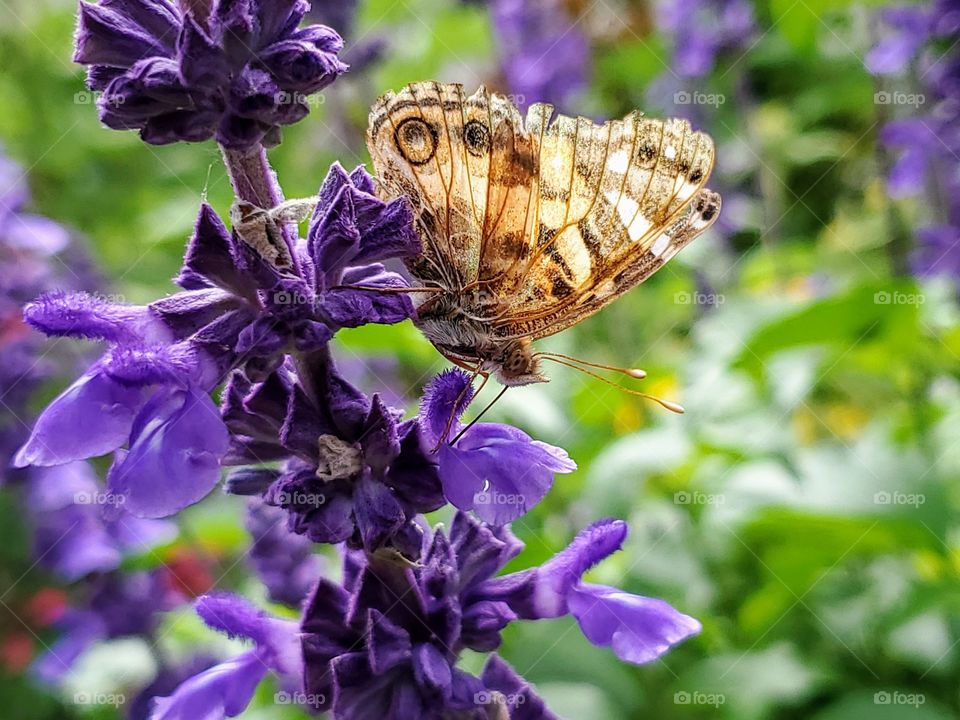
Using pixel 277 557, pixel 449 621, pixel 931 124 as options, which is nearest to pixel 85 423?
pixel 449 621

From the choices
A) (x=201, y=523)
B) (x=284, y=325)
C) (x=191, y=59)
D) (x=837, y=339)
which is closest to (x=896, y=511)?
(x=837, y=339)

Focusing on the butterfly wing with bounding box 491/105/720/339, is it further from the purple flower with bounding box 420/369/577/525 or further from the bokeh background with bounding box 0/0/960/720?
the bokeh background with bounding box 0/0/960/720

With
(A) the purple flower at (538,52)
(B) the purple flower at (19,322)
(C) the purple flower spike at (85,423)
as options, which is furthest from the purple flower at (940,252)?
(C) the purple flower spike at (85,423)

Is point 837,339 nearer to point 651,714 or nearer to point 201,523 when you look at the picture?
point 651,714

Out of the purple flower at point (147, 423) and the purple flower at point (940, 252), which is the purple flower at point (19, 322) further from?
the purple flower at point (940, 252)

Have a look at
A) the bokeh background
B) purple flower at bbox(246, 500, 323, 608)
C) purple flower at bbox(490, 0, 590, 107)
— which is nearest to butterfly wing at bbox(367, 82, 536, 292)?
the bokeh background

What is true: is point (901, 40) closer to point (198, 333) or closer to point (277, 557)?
point (277, 557)
